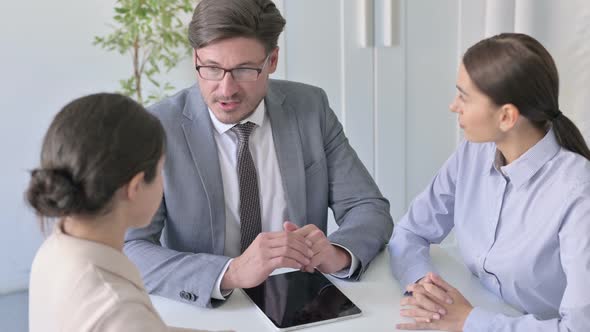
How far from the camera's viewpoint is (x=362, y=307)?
1527 millimetres

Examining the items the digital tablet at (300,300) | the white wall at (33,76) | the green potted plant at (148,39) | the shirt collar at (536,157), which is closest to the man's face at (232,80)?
the digital tablet at (300,300)

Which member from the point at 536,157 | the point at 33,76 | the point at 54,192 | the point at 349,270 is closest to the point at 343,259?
the point at 349,270

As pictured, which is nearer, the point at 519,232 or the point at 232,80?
the point at 519,232

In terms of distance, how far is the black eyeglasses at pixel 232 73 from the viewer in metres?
1.87

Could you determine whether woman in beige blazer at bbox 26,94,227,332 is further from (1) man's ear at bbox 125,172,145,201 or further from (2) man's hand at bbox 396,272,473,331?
(2) man's hand at bbox 396,272,473,331

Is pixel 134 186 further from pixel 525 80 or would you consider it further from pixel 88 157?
pixel 525 80

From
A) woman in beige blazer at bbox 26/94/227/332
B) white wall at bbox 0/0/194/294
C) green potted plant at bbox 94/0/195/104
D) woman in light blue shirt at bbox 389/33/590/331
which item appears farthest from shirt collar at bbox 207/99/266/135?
white wall at bbox 0/0/194/294

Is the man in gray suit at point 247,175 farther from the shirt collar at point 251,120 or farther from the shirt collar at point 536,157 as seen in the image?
the shirt collar at point 536,157

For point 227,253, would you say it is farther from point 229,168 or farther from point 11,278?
point 11,278

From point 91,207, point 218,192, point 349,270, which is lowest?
point 349,270

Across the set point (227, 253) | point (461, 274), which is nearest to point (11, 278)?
point (227, 253)

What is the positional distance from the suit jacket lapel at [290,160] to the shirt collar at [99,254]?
928mm

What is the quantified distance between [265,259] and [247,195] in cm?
38

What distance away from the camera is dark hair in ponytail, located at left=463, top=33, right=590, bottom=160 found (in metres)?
1.50
